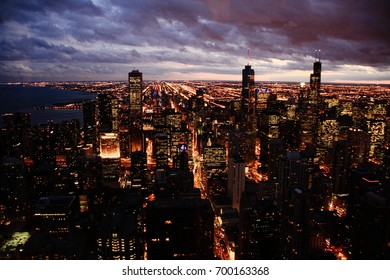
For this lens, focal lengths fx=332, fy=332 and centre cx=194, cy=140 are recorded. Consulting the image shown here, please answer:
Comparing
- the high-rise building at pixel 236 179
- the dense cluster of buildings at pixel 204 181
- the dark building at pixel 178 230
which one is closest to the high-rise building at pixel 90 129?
the dense cluster of buildings at pixel 204 181

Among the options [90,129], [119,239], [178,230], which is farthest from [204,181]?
[178,230]

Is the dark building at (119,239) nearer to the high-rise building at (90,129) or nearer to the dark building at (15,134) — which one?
the dark building at (15,134)

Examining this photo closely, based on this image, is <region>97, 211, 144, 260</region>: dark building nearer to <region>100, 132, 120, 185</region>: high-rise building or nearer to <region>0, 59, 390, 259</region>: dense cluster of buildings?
<region>0, 59, 390, 259</region>: dense cluster of buildings

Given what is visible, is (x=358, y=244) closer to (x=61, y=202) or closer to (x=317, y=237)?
(x=317, y=237)

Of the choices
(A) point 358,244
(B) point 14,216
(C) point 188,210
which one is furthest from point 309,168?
(B) point 14,216

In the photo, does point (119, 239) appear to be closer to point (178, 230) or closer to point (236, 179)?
point (178, 230)
